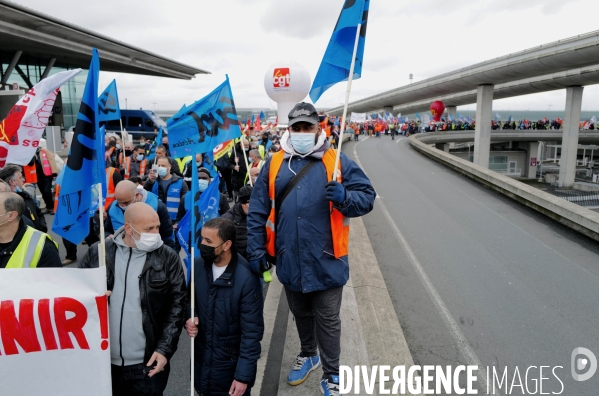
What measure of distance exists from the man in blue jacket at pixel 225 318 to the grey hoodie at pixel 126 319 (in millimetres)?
355

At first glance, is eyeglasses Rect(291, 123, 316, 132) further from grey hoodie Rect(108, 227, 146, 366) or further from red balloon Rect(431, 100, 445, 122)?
red balloon Rect(431, 100, 445, 122)

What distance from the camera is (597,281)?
6.31 metres

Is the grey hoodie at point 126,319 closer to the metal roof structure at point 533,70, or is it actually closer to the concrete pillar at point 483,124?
the metal roof structure at point 533,70

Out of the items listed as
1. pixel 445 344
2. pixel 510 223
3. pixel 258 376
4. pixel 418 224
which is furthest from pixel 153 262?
pixel 510 223

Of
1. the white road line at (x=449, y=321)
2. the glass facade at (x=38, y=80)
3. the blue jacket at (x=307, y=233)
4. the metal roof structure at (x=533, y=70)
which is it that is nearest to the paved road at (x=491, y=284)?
the white road line at (x=449, y=321)

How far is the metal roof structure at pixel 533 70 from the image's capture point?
29.7m

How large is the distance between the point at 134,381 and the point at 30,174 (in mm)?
9463

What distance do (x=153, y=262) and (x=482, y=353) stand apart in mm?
3327

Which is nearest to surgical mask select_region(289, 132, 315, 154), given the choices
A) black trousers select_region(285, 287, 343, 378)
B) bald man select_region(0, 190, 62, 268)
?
black trousers select_region(285, 287, 343, 378)

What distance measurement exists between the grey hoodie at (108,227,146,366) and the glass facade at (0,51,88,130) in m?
32.6

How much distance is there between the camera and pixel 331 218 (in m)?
3.29

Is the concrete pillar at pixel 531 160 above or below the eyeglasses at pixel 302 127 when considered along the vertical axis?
below

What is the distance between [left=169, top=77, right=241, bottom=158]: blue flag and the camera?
4438 millimetres

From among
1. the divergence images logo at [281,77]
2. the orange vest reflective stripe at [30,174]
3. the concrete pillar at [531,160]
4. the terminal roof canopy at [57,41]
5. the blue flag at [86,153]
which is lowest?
the concrete pillar at [531,160]
